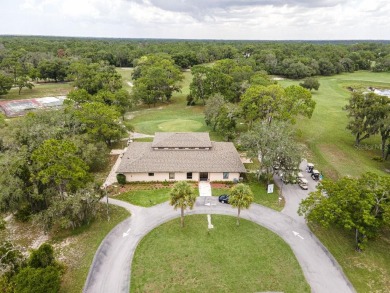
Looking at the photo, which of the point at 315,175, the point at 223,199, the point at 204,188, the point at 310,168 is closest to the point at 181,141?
the point at 204,188

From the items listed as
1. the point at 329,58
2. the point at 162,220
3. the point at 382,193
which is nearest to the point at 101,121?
the point at 162,220

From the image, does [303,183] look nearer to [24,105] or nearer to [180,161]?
[180,161]

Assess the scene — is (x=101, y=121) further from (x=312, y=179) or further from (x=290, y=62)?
(x=290, y=62)

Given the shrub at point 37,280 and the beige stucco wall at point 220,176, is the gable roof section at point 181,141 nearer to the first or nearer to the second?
the beige stucco wall at point 220,176

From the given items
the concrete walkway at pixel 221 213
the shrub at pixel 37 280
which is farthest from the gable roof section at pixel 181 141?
the shrub at pixel 37 280

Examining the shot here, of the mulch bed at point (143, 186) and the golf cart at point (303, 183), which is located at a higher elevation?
the golf cart at point (303, 183)

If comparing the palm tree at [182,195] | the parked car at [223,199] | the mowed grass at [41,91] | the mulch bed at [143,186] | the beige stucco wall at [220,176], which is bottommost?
the mulch bed at [143,186]
